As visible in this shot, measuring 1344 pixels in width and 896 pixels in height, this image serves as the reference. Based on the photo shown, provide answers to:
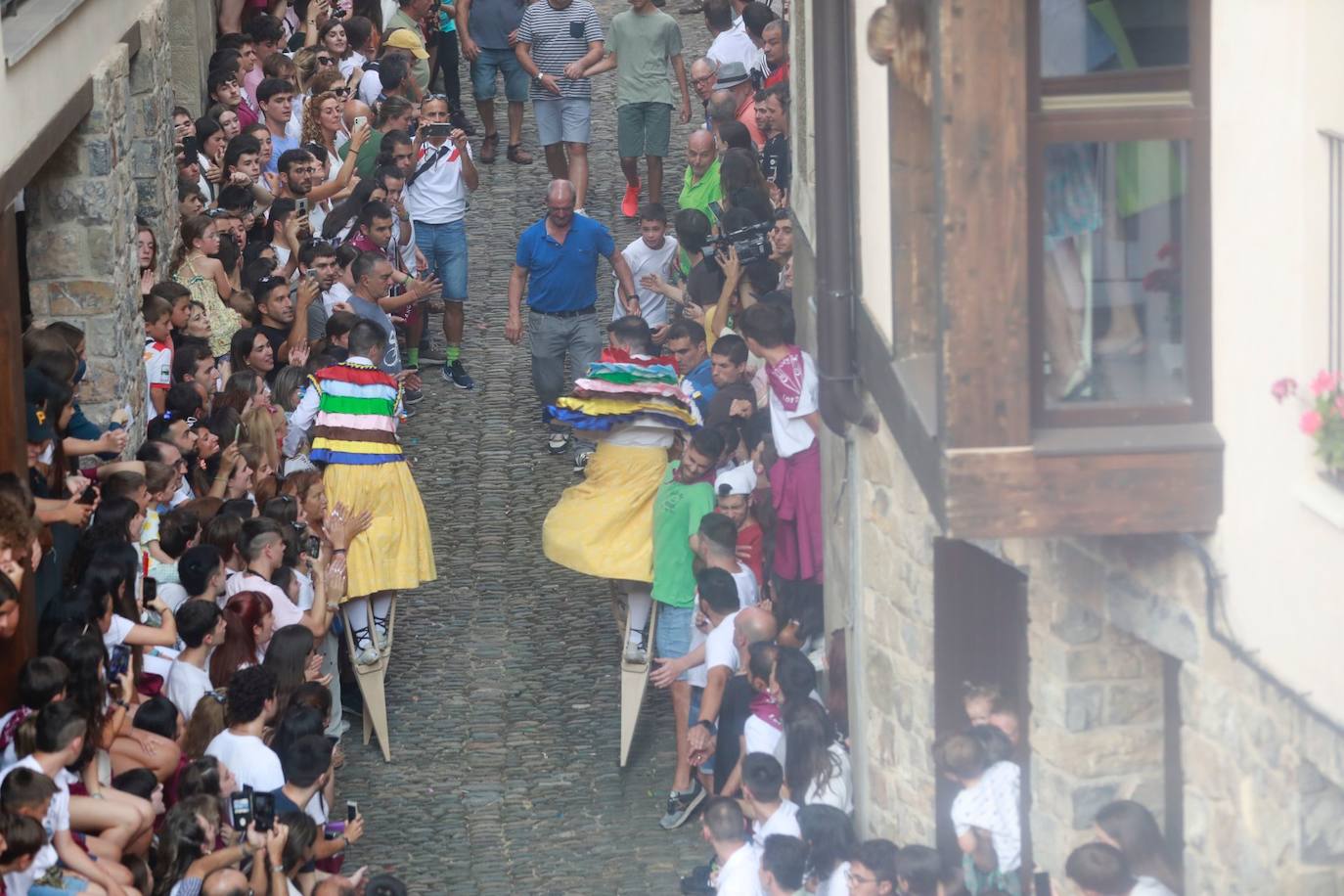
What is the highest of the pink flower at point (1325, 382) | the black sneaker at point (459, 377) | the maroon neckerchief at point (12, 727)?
the pink flower at point (1325, 382)

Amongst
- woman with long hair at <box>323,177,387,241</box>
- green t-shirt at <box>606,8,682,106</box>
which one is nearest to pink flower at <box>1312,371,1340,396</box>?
woman with long hair at <box>323,177,387,241</box>

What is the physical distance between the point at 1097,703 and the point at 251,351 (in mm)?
5887

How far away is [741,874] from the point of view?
928 cm

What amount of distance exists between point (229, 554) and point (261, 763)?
163cm

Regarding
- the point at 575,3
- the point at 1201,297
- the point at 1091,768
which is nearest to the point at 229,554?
the point at 1091,768

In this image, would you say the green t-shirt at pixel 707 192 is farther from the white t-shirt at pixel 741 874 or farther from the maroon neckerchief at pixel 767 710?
the white t-shirt at pixel 741 874

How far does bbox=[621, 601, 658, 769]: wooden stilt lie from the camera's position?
11906 mm

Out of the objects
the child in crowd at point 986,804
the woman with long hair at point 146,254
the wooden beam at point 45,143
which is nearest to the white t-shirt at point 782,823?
the child in crowd at point 986,804

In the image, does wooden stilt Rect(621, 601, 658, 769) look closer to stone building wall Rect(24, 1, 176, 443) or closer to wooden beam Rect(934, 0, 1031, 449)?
stone building wall Rect(24, 1, 176, 443)

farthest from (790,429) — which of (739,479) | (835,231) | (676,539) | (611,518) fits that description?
(835,231)

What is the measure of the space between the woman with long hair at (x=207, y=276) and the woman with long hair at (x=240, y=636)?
3.02 meters

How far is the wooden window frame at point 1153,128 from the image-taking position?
7.45 meters

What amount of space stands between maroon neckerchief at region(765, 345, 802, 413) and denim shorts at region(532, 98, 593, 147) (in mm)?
7088

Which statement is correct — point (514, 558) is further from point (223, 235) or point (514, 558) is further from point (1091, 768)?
point (1091, 768)
